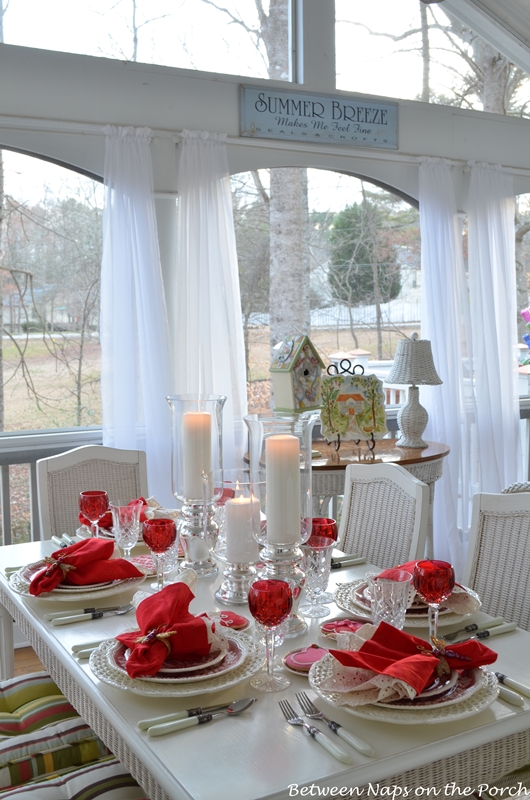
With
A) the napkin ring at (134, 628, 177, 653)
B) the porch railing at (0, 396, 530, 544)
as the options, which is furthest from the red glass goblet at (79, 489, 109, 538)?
the porch railing at (0, 396, 530, 544)

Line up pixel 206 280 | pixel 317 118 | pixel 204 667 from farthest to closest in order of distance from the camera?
pixel 317 118 → pixel 206 280 → pixel 204 667

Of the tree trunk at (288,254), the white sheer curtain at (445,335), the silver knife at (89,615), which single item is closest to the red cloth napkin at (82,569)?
the silver knife at (89,615)

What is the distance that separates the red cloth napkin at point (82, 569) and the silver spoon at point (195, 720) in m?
0.65

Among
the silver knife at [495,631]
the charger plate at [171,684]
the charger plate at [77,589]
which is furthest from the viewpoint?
the charger plate at [77,589]

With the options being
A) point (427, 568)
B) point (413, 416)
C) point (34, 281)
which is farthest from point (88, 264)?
point (427, 568)

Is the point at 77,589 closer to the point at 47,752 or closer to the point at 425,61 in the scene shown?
the point at 47,752

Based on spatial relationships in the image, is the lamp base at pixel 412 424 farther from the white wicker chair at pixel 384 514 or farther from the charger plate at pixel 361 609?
the charger plate at pixel 361 609

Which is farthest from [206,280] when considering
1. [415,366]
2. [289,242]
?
[289,242]

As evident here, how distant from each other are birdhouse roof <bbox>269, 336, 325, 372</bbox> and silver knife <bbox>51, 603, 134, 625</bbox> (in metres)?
1.84

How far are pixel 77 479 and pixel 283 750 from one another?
1735 millimetres

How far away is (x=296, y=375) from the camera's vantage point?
3.48 metres

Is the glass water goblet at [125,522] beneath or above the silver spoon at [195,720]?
above

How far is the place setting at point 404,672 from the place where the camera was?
122 cm

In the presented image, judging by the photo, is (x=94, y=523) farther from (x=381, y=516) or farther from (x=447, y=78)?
(x=447, y=78)
